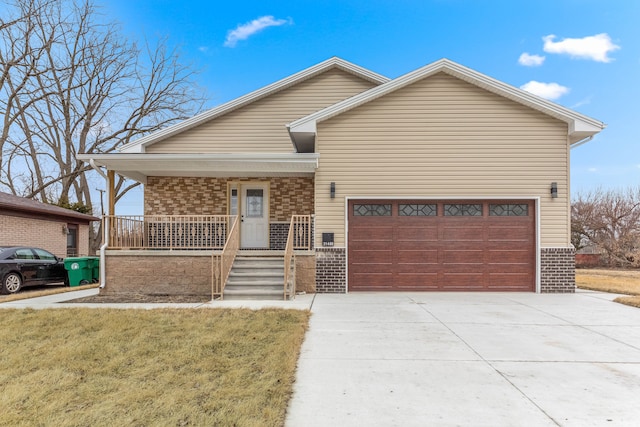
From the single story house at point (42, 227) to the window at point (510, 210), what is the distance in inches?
595

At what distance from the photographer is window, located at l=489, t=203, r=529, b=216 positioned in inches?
356

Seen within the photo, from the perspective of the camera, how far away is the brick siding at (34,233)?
13.0 metres

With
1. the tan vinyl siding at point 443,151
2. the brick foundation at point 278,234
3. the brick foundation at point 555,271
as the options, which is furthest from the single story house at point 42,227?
the brick foundation at point 555,271

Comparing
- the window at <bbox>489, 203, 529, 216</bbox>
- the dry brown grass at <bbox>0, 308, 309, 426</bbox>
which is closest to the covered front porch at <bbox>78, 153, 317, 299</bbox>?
the dry brown grass at <bbox>0, 308, 309, 426</bbox>

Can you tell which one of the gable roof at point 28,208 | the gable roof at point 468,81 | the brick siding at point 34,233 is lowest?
the brick siding at point 34,233

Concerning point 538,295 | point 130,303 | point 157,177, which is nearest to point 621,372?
point 538,295

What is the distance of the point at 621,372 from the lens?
378 cm

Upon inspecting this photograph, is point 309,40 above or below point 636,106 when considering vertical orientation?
above

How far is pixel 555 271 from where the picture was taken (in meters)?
8.95

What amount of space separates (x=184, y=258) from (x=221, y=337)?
4.46 meters

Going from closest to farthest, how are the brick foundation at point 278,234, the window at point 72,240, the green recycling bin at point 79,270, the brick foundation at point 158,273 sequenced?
the brick foundation at point 158,273, the brick foundation at point 278,234, the green recycling bin at point 79,270, the window at point 72,240

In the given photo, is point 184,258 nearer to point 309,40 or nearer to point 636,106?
point 309,40

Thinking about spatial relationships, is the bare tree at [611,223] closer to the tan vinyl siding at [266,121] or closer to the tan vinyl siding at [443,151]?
the tan vinyl siding at [443,151]

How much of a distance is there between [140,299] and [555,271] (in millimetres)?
9717
